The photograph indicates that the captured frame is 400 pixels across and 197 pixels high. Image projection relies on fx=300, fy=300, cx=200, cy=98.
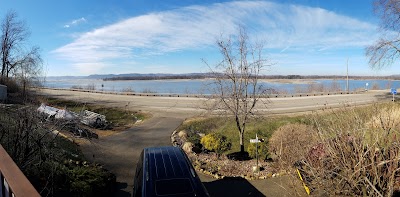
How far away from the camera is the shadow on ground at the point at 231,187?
1078 centimetres

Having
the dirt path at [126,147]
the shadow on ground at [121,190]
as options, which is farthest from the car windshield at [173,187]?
the dirt path at [126,147]

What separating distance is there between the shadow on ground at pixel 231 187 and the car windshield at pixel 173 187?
17.2 ft

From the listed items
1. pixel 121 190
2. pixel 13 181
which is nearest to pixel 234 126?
pixel 121 190

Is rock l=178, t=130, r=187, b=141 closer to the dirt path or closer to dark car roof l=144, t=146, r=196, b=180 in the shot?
the dirt path

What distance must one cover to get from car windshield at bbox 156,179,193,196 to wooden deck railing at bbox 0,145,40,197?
293 centimetres

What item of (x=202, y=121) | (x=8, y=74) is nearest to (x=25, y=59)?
(x=8, y=74)

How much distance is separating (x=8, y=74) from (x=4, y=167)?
53.2m

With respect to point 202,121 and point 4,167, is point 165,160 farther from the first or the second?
point 202,121

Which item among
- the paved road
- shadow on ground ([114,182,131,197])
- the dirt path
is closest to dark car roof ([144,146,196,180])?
the paved road

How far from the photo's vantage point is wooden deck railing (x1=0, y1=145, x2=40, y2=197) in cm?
210

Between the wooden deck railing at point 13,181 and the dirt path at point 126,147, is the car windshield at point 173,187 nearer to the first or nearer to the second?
the wooden deck railing at point 13,181

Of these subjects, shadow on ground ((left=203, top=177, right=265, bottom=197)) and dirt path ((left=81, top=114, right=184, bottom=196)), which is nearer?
shadow on ground ((left=203, top=177, right=265, bottom=197))

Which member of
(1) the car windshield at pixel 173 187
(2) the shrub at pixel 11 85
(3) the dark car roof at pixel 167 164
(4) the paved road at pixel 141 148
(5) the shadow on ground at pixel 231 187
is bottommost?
(5) the shadow on ground at pixel 231 187

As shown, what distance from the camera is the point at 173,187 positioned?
5680 millimetres
